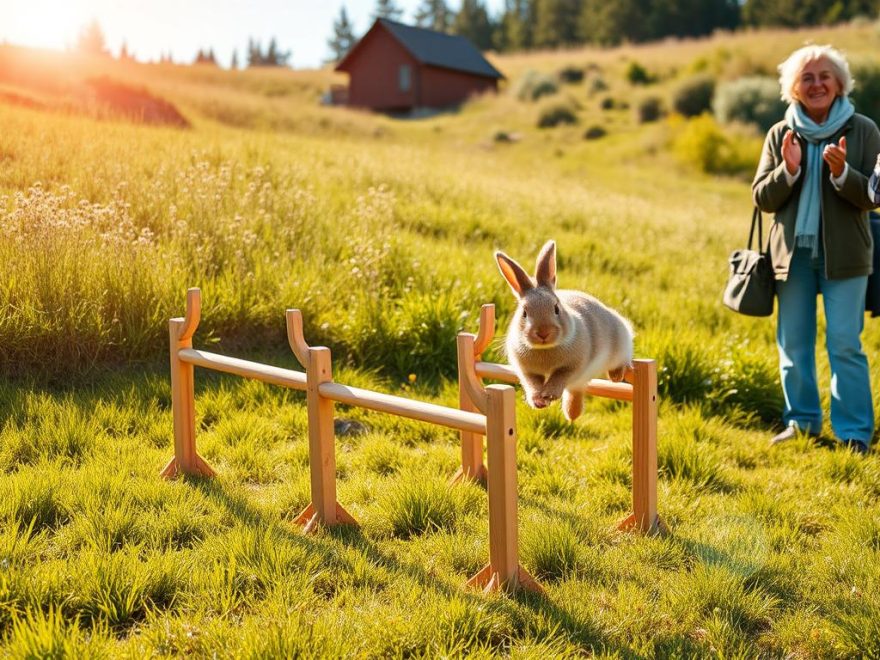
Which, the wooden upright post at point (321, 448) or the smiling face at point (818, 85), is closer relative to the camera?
the wooden upright post at point (321, 448)

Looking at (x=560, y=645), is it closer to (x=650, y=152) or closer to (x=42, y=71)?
(x=42, y=71)

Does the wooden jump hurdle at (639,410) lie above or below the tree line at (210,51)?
below

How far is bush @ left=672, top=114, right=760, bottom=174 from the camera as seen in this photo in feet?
72.4

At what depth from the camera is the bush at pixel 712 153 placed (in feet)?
72.4

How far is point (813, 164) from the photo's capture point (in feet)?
16.3

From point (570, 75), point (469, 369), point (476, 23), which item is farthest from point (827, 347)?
point (476, 23)

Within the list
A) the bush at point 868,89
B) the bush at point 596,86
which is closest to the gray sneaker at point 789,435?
the bush at point 868,89

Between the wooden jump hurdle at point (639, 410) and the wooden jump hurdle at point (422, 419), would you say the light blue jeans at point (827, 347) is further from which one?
the wooden jump hurdle at point (422, 419)

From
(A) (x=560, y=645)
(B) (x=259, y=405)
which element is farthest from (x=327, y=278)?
(A) (x=560, y=645)

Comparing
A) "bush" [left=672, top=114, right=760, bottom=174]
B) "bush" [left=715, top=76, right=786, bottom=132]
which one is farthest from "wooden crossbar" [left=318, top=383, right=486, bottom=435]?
"bush" [left=715, top=76, right=786, bottom=132]

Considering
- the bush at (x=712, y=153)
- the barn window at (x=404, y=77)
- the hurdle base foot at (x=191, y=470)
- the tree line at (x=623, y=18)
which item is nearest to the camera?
the hurdle base foot at (x=191, y=470)

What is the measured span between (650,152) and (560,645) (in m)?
23.2

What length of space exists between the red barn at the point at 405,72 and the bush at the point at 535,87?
5436 mm

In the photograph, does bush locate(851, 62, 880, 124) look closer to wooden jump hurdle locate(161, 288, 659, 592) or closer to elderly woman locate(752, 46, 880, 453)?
elderly woman locate(752, 46, 880, 453)
